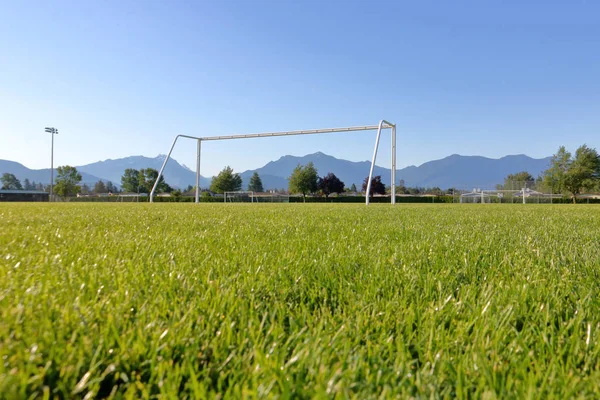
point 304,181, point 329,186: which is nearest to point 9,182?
point 304,181

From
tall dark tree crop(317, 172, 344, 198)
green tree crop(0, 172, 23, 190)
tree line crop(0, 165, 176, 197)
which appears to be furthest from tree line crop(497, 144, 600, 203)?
green tree crop(0, 172, 23, 190)

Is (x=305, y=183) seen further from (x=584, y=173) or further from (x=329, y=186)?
(x=584, y=173)

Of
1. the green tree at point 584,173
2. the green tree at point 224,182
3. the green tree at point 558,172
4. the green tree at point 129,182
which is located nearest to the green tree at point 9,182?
the green tree at point 129,182

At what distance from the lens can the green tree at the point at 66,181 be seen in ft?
192

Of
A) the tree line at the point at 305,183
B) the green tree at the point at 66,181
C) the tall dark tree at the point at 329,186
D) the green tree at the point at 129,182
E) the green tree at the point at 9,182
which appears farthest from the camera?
the green tree at the point at 9,182

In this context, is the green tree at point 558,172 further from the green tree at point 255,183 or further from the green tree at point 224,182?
the green tree at point 255,183

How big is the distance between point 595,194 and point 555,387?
74.7m

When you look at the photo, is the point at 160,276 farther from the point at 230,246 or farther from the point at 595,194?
the point at 595,194

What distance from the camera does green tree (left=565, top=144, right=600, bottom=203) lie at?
3981 centimetres

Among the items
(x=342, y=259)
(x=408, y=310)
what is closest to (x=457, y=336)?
(x=408, y=310)

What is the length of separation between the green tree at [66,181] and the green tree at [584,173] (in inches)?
2758

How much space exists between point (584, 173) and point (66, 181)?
7325 cm

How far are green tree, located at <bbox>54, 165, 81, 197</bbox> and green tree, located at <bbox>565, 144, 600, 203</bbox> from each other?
7006 centimetres

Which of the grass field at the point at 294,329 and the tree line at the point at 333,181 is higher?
the tree line at the point at 333,181
